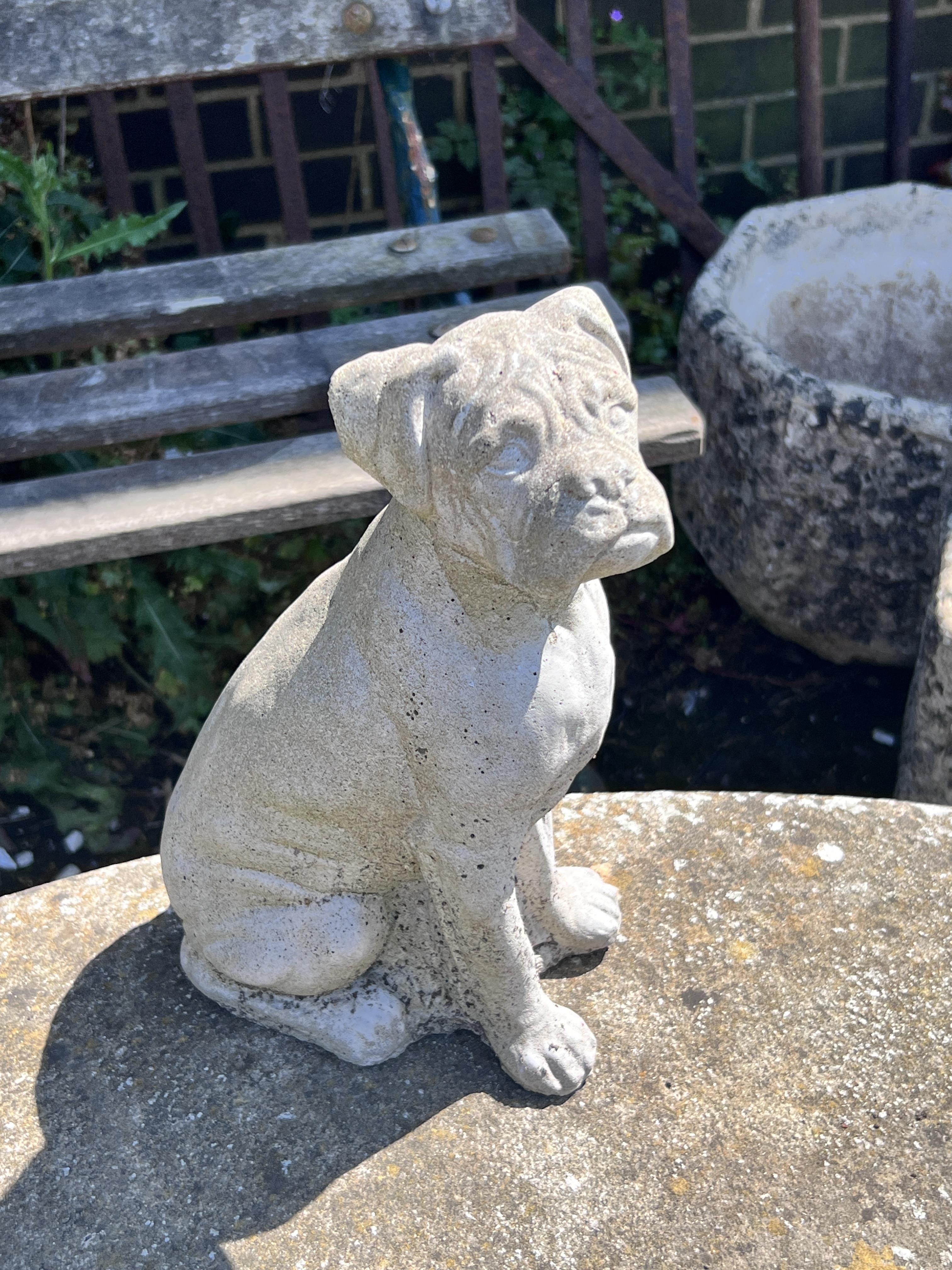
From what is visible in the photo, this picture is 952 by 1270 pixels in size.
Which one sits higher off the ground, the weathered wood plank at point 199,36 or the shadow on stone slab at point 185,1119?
the weathered wood plank at point 199,36

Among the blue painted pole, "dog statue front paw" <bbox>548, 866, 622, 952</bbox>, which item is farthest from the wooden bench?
"dog statue front paw" <bbox>548, 866, 622, 952</bbox>

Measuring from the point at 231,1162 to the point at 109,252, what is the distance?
7.90 feet

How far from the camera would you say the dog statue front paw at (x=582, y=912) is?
1965 mm

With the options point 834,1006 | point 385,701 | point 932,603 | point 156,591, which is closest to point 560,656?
point 385,701

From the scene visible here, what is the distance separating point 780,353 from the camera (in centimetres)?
343

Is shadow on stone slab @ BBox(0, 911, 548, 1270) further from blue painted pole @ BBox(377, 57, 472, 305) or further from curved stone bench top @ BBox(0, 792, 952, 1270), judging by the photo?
blue painted pole @ BBox(377, 57, 472, 305)

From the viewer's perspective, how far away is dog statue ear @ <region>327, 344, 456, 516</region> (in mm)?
1359

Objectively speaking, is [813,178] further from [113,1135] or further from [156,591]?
[113,1135]

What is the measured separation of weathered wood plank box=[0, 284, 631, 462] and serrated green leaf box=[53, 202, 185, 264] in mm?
426

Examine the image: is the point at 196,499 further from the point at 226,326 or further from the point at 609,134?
the point at 609,134

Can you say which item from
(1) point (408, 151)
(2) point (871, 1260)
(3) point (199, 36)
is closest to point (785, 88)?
(1) point (408, 151)

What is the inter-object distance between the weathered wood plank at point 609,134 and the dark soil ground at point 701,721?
952 millimetres

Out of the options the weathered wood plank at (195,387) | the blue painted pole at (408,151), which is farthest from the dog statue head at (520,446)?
the blue painted pole at (408,151)

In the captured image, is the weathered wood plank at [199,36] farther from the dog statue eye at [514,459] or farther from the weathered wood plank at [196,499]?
the dog statue eye at [514,459]
